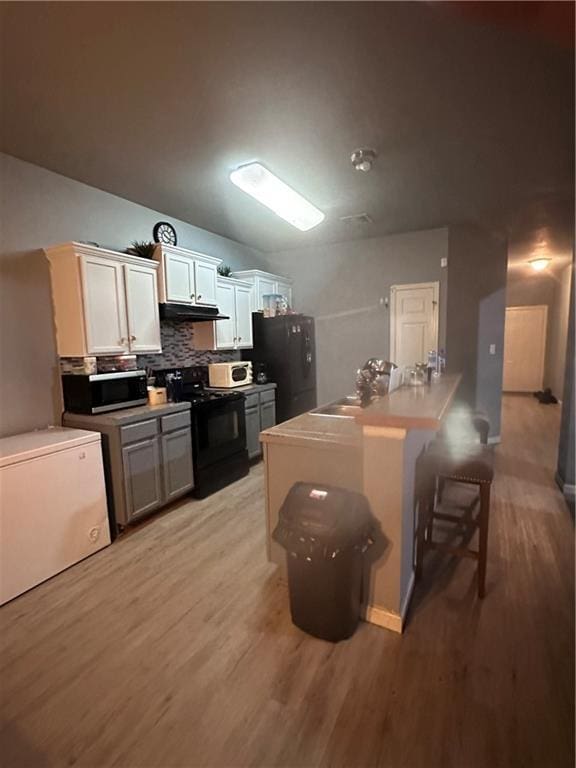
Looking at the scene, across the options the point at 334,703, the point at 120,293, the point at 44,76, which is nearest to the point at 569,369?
the point at 334,703

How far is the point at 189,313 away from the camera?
11.3 feet

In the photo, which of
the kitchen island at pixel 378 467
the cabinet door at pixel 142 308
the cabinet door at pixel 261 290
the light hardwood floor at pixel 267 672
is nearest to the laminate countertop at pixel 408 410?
the kitchen island at pixel 378 467

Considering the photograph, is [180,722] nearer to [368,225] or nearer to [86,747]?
[86,747]

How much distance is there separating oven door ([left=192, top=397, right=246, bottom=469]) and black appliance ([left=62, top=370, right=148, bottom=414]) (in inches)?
19.9

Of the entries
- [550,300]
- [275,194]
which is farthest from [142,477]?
[550,300]

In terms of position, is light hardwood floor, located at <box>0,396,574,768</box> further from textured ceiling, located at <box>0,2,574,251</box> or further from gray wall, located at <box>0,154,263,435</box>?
textured ceiling, located at <box>0,2,574,251</box>

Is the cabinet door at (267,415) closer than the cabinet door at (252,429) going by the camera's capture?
No

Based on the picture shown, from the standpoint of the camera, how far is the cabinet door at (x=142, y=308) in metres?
2.98

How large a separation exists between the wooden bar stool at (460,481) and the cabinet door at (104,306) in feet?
7.92

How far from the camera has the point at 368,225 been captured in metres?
4.13

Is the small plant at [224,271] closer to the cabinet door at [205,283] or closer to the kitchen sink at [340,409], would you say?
the cabinet door at [205,283]

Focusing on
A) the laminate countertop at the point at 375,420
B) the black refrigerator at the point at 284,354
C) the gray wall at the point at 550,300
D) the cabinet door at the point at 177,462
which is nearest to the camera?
the laminate countertop at the point at 375,420

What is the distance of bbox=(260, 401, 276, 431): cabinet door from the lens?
4.19 meters

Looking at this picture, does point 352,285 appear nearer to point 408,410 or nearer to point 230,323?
point 230,323
